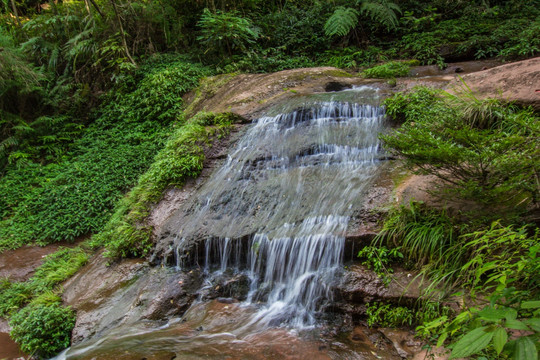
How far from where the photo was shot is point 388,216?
13.9 ft

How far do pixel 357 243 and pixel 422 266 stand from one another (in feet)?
2.57

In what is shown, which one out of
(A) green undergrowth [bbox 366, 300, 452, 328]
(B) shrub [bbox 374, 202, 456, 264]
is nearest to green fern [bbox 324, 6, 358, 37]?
(B) shrub [bbox 374, 202, 456, 264]

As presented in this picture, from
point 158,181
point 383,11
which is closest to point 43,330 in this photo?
point 158,181

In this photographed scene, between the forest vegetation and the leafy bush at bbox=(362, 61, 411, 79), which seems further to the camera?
the leafy bush at bbox=(362, 61, 411, 79)

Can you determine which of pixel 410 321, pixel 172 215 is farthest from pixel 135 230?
pixel 410 321

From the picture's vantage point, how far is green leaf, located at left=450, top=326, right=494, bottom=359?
1464 millimetres

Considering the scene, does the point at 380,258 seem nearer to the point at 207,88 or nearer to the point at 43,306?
the point at 43,306

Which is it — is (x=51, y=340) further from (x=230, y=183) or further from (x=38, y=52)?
(x=38, y=52)

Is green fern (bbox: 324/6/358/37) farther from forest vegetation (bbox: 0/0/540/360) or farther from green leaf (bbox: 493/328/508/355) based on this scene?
green leaf (bbox: 493/328/508/355)

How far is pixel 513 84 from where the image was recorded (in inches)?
202

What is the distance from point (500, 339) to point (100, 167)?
949 centimetres

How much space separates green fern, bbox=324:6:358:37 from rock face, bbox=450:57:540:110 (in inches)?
219

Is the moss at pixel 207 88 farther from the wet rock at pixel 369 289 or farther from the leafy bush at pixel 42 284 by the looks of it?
the wet rock at pixel 369 289

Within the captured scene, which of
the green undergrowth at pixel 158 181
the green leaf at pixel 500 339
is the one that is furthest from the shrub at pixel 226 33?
the green leaf at pixel 500 339
